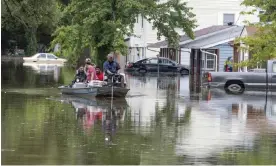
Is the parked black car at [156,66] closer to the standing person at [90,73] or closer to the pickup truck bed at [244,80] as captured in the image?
the pickup truck bed at [244,80]

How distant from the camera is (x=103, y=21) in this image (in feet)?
140

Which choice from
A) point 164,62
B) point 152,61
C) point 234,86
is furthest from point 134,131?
point 152,61

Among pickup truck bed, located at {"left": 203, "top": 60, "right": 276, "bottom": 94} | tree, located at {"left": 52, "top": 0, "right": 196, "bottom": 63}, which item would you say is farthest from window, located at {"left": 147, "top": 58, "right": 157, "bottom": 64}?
pickup truck bed, located at {"left": 203, "top": 60, "right": 276, "bottom": 94}

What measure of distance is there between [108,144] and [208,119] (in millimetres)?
6024

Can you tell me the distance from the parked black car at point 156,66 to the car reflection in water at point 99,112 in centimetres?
3014

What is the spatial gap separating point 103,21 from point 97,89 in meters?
18.7

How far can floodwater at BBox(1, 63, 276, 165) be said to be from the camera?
1130cm

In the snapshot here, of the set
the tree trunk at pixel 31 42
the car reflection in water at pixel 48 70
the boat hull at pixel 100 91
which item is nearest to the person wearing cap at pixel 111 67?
the boat hull at pixel 100 91

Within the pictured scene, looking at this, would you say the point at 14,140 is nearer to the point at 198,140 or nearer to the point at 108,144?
the point at 108,144

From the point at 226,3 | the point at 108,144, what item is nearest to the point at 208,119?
the point at 108,144

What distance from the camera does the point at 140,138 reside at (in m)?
13.7

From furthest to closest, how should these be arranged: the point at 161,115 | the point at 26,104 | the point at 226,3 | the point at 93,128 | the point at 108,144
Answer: the point at 226,3, the point at 26,104, the point at 161,115, the point at 93,128, the point at 108,144

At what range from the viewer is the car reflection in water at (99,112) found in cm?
1530

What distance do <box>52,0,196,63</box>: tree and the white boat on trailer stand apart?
53.0ft
